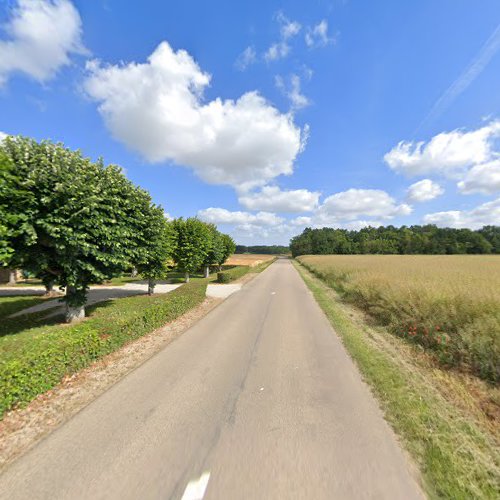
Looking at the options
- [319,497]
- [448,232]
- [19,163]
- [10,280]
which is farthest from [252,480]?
[448,232]

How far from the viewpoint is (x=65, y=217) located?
25.3ft

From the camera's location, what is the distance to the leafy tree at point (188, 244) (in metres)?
22.9

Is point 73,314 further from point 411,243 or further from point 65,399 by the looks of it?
point 411,243

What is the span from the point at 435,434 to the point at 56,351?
7.15 m

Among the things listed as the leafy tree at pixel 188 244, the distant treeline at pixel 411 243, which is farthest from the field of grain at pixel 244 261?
the distant treeline at pixel 411 243

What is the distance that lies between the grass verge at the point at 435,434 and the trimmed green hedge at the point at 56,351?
6408 mm

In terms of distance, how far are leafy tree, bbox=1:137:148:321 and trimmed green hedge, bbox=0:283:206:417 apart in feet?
8.11

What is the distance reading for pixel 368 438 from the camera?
3.53m

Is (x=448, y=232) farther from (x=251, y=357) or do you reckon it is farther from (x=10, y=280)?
(x=10, y=280)

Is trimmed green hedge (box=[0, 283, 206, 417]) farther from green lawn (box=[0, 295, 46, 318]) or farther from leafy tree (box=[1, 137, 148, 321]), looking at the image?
green lawn (box=[0, 295, 46, 318])

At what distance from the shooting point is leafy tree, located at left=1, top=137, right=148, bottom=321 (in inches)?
286

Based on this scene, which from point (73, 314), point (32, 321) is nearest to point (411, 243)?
point (73, 314)

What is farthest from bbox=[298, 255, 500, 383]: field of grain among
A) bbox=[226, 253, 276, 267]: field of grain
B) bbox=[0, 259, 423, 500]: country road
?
bbox=[226, 253, 276, 267]: field of grain

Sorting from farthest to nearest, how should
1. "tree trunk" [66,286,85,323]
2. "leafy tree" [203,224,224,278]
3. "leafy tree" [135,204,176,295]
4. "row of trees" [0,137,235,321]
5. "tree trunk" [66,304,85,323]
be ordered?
"leafy tree" [203,224,224,278] → "leafy tree" [135,204,176,295] → "tree trunk" [66,304,85,323] → "tree trunk" [66,286,85,323] → "row of trees" [0,137,235,321]
